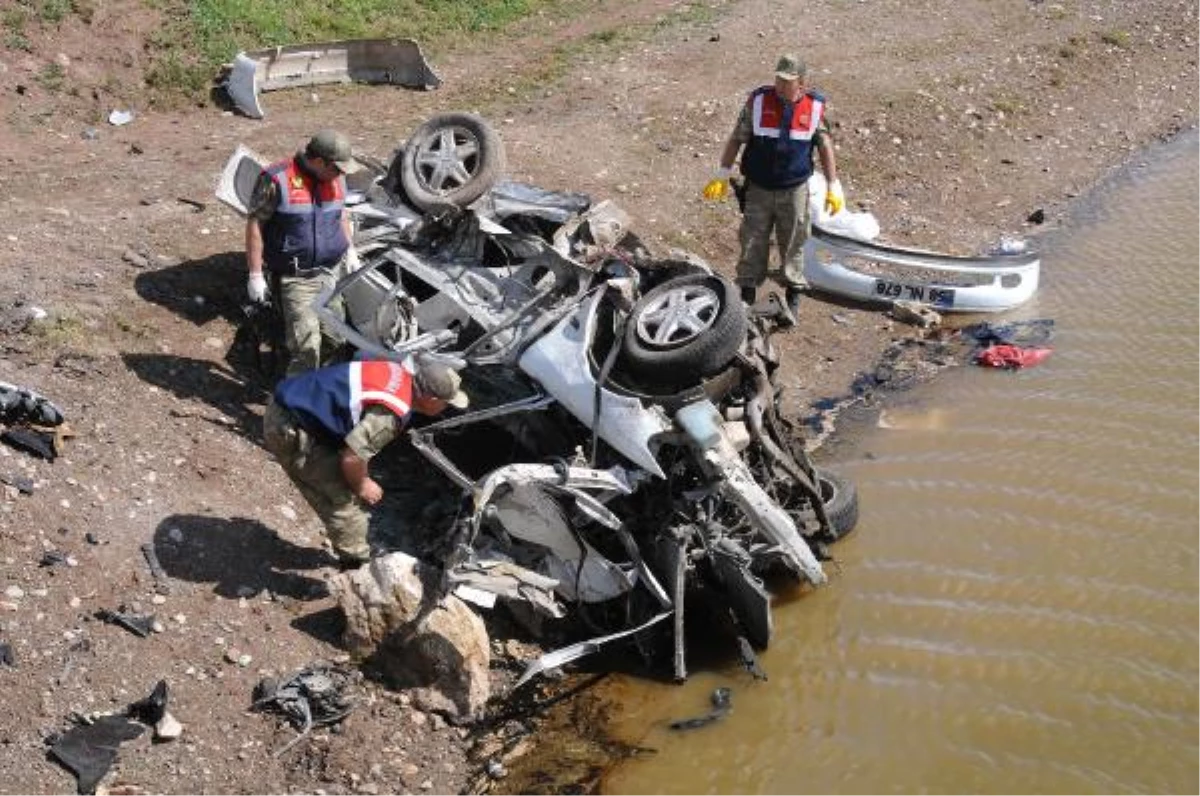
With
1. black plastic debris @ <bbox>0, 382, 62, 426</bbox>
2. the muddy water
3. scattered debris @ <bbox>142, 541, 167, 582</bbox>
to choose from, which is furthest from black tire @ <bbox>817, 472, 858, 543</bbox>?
black plastic debris @ <bbox>0, 382, 62, 426</bbox>

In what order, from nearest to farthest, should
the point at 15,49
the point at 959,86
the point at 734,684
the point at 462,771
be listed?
the point at 462,771, the point at 734,684, the point at 15,49, the point at 959,86

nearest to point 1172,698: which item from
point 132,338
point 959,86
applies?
point 132,338

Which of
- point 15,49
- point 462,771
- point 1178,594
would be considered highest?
point 15,49

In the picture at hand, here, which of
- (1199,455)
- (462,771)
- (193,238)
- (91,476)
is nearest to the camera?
(462,771)

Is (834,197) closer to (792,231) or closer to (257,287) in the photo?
(792,231)

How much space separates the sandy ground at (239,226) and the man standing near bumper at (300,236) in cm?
71

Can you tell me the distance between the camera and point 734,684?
251 inches

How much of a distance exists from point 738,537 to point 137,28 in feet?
32.1

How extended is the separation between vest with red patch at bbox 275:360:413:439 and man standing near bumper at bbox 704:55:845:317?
11.7 feet

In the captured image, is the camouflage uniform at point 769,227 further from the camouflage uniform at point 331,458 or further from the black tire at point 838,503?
the camouflage uniform at point 331,458

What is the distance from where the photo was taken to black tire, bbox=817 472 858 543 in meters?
7.09

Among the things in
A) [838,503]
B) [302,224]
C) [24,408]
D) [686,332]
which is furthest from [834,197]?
[24,408]

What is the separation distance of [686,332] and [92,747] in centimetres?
330

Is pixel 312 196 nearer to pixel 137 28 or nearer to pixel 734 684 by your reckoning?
pixel 734 684
